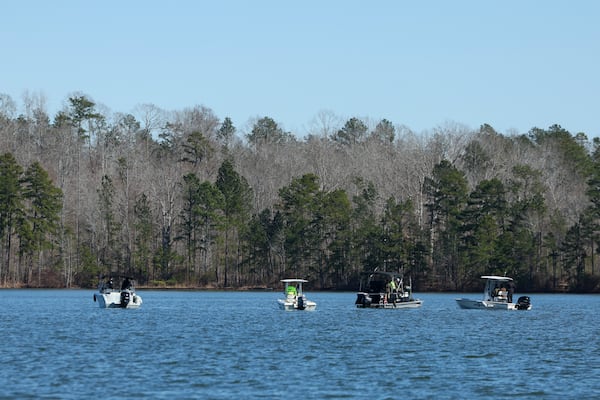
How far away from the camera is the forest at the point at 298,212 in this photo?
136 metres

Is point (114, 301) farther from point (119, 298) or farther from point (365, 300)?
point (365, 300)

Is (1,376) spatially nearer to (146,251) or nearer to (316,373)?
(316,373)

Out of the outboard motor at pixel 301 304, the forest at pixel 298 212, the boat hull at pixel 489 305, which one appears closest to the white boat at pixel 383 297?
the outboard motor at pixel 301 304

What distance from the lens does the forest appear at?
445 ft

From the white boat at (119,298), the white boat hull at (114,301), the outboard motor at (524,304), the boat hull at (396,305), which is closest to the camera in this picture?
the boat hull at (396,305)

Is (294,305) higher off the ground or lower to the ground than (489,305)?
lower

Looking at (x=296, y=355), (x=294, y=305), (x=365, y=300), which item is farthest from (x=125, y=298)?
(x=296, y=355)

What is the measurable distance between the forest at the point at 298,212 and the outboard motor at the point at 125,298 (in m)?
52.4

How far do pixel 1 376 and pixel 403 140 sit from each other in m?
139

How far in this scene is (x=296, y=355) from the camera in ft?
163

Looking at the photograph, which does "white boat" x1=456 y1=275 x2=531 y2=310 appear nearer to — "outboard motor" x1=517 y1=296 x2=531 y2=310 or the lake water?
"outboard motor" x1=517 y1=296 x2=531 y2=310

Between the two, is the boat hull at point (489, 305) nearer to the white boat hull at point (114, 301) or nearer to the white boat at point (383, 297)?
the white boat at point (383, 297)

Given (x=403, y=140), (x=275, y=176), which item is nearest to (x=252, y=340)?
(x=275, y=176)

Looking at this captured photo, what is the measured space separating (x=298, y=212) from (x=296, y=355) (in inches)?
3688
